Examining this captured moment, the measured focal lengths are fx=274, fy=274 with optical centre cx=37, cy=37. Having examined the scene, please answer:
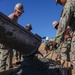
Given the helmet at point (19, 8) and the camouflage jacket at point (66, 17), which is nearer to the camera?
the camouflage jacket at point (66, 17)

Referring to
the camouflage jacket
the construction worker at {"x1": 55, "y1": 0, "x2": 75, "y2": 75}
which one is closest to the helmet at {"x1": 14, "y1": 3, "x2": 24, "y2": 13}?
the construction worker at {"x1": 55, "y1": 0, "x2": 75, "y2": 75}

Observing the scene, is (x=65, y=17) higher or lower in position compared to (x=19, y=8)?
lower

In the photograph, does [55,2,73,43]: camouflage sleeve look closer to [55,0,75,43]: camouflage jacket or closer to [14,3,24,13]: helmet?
[55,0,75,43]: camouflage jacket

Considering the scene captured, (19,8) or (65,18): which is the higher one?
(19,8)

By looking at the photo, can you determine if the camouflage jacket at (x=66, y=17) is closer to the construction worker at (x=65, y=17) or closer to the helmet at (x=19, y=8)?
the construction worker at (x=65, y=17)

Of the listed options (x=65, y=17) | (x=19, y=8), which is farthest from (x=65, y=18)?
(x=19, y=8)

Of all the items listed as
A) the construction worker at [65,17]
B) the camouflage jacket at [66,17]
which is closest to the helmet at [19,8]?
the construction worker at [65,17]

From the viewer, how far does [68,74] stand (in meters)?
5.52

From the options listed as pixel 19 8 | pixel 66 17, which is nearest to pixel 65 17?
pixel 66 17

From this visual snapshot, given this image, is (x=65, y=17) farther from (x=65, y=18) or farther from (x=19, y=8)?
(x=19, y=8)

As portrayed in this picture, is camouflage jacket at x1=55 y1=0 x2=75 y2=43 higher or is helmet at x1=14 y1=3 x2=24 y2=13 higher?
helmet at x1=14 y1=3 x2=24 y2=13

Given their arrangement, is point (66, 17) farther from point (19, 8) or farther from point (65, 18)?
point (19, 8)

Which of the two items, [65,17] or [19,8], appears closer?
[65,17]

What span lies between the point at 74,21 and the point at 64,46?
5.70m
